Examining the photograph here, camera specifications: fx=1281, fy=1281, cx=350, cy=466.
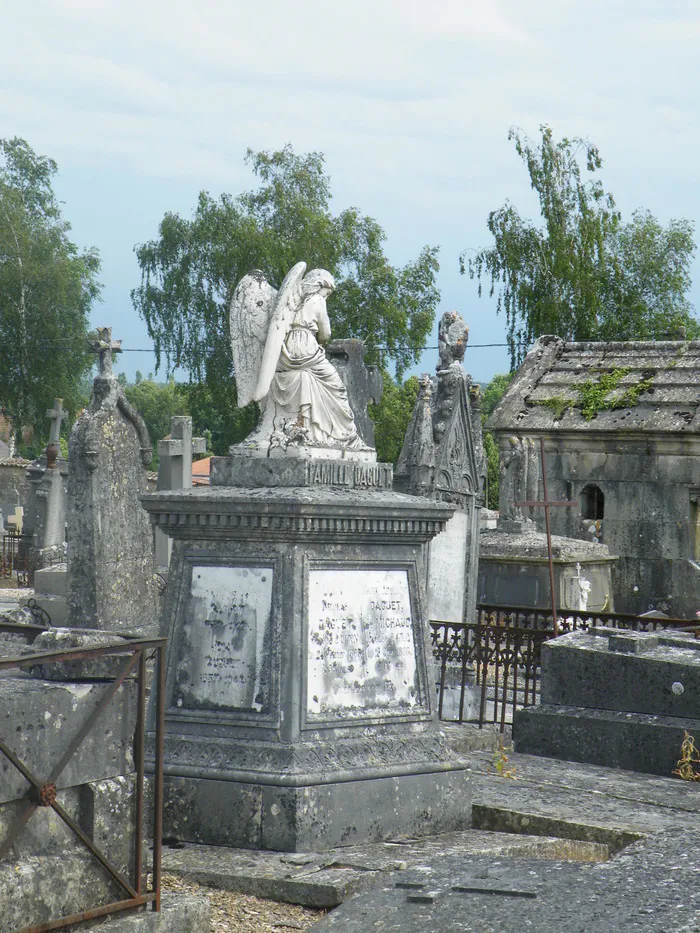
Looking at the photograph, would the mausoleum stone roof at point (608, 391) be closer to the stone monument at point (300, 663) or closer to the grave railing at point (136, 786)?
the stone monument at point (300, 663)

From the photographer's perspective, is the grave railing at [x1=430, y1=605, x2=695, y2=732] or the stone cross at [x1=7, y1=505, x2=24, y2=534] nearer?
the grave railing at [x1=430, y1=605, x2=695, y2=732]

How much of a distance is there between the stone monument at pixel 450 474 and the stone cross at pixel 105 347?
3.65 m

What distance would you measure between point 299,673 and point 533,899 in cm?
177

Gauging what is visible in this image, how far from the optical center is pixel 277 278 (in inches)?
1389

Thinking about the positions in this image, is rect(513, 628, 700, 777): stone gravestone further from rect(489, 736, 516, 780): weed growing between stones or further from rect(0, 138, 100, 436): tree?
rect(0, 138, 100, 436): tree

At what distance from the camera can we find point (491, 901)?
194 inches

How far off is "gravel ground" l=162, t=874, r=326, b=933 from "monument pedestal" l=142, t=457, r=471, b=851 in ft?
1.86

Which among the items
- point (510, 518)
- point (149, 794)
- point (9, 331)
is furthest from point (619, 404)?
point (9, 331)

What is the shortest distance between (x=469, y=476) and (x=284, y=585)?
773cm

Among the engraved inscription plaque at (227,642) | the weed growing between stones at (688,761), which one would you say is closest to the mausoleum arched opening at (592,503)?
the weed growing between stones at (688,761)

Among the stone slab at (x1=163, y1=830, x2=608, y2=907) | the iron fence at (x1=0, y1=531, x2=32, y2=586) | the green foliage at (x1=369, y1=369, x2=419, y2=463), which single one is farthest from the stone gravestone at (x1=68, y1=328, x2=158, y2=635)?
the green foliage at (x1=369, y1=369, x2=419, y2=463)

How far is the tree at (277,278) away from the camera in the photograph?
118 ft

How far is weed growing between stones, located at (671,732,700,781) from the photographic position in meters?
7.84

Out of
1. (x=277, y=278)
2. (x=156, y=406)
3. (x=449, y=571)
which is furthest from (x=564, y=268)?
(x=156, y=406)
